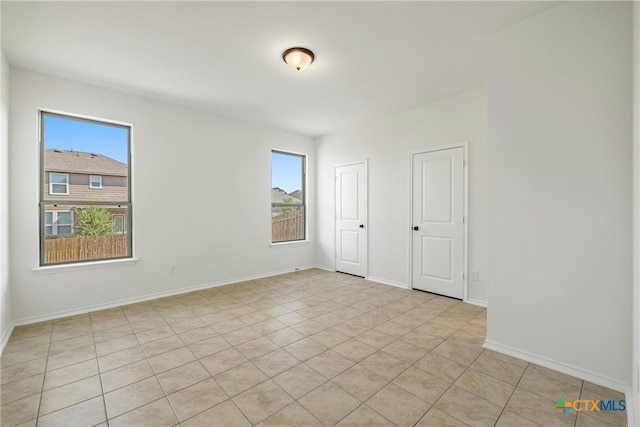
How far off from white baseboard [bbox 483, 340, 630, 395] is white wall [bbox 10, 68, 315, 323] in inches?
148

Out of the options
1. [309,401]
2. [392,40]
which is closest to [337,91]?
[392,40]

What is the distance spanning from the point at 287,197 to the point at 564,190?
433cm

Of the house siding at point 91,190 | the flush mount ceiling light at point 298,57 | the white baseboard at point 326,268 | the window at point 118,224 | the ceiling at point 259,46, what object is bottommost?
the white baseboard at point 326,268

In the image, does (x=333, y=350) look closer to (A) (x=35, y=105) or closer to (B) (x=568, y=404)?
(B) (x=568, y=404)

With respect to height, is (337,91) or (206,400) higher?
(337,91)

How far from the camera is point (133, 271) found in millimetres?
3764

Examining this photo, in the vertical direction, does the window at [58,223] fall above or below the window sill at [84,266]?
above

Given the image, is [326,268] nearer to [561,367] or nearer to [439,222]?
[439,222]

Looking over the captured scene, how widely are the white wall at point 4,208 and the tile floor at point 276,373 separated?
0.19 metres

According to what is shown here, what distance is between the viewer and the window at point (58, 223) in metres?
3.26

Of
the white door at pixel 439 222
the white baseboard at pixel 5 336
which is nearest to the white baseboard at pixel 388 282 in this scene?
the white door at pixel 439 222

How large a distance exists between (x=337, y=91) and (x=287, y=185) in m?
2.41

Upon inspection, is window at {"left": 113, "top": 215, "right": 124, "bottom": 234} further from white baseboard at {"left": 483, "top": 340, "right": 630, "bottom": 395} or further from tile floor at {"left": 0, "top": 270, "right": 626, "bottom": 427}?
white baseboard at {"left": 483, "top": 340, "right": 630, "bottom": 395}

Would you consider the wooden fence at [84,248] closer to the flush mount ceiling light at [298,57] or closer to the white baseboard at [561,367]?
the flush mount ceiling light at [298,57]
